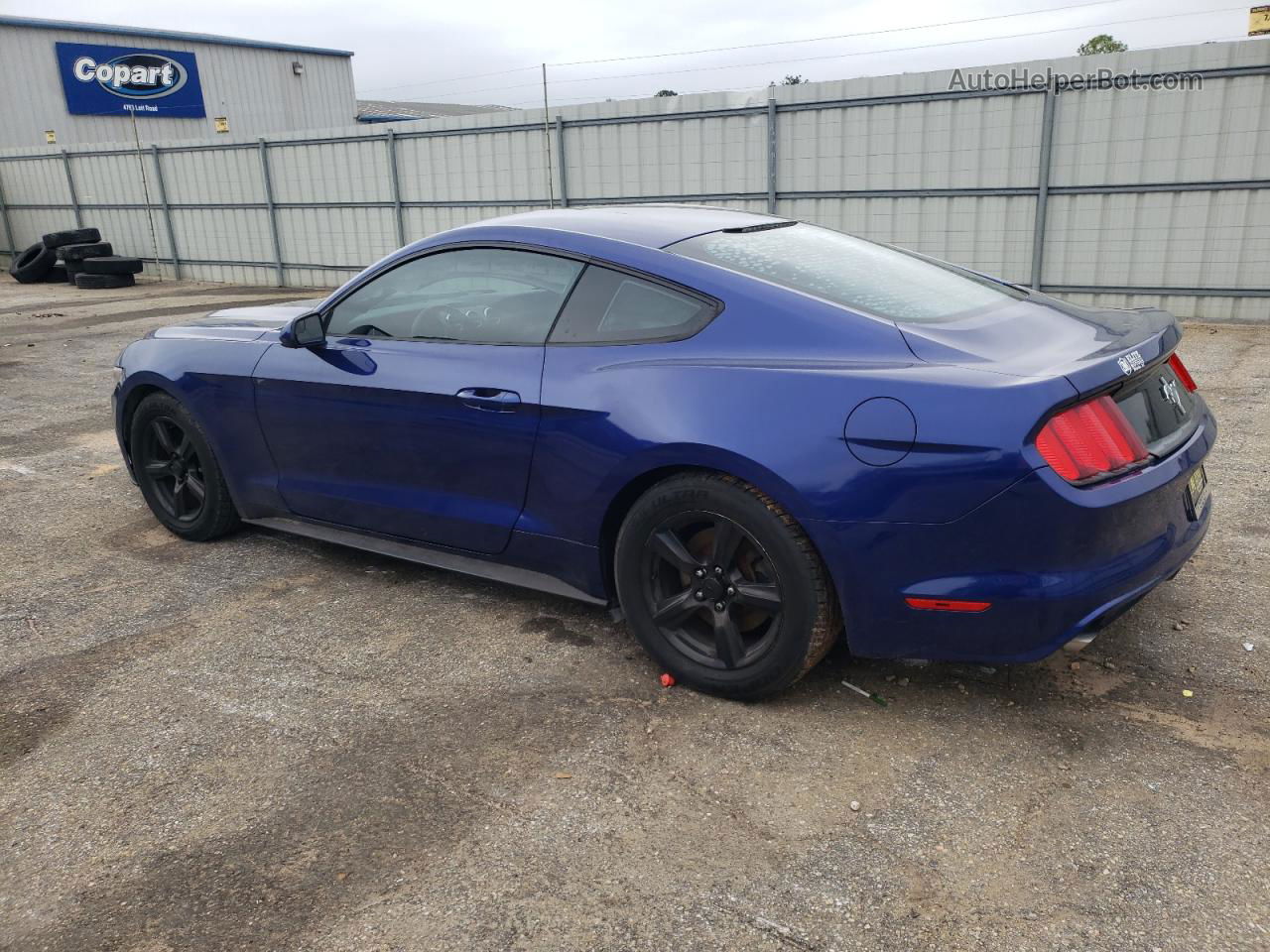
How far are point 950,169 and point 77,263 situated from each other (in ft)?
56.0

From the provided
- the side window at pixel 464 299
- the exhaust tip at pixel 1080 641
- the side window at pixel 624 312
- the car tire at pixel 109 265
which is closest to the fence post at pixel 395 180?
the car tire at pixel 109 265

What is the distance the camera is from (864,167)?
40.9 feet

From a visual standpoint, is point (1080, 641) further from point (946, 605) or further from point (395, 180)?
point (395, 180)

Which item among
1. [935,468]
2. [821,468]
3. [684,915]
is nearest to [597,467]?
[821,468]

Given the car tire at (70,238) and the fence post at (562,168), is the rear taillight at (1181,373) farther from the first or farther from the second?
the car tire at (70,238)

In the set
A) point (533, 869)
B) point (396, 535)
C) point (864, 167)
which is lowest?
point (533, 869)

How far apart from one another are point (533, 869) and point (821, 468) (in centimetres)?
128

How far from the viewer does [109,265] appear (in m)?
19.5

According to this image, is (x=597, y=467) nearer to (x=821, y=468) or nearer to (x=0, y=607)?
(x=821, y=468)

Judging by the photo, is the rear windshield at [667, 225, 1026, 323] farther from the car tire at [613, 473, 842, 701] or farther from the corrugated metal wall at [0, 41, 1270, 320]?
the corrugated metal wall at [0, 41, 1270, 320]

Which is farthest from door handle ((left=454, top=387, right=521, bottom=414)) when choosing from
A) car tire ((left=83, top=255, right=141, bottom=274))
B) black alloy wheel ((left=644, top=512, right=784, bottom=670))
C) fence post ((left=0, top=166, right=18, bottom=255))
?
fence post ((left=0, top=166, right=18, bottom=255))

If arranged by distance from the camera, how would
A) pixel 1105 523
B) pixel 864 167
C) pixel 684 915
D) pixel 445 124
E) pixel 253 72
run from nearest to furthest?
pixel 684 915 → pixel 1105 523 → pixel 864 167 → pixel 445 124 → pixel 253 72

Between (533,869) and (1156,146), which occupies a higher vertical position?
(1156,146)

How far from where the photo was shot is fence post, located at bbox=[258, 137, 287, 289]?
18755 millimetres
